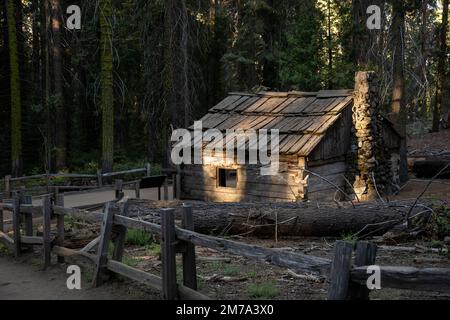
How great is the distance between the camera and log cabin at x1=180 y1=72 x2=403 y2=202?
683 inches

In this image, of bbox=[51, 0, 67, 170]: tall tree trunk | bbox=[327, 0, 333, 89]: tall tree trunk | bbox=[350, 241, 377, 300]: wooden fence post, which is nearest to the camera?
bbox=[350, 241, 377, 300]: wooden fence post

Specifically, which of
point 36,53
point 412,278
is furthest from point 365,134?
point 36,53

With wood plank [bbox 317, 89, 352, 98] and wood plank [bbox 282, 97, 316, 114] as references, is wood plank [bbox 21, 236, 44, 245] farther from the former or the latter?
wood plank [bbox 317, 89, 352, 98]

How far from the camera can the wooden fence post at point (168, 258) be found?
688 centimetres

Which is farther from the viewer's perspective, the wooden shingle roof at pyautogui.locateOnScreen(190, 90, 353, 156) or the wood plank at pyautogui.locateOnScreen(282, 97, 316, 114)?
the wood plank at pyautogui.locateOnScreen(282, 97, 316, 114)

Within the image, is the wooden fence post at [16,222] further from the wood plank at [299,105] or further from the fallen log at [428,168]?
the fallen log at [428,168]

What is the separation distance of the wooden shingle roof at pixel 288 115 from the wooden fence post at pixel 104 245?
9.65 meters

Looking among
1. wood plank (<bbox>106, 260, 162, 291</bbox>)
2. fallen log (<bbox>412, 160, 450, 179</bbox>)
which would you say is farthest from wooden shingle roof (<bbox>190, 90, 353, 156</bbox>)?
wood plank (<bbox>106, 260, 162, 291</bbox>)

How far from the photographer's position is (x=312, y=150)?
17.0 metres

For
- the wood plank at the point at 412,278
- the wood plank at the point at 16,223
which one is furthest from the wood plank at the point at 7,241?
the wood plank at the point at 412,278

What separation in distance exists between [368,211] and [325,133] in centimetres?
616

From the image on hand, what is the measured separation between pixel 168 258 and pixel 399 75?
16881mm

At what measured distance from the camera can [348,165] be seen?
1938cm

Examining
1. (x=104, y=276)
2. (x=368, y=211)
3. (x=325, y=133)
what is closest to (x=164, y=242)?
(x=104, y=276)
